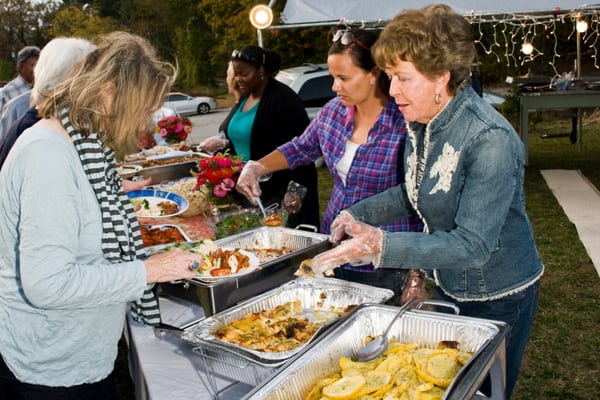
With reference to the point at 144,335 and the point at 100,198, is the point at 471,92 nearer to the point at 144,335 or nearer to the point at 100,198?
the point at 100,198

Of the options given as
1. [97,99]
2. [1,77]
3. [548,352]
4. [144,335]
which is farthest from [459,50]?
[1,77]

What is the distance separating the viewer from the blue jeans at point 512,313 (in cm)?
157

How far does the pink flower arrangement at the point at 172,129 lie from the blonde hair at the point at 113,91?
341 centimetres

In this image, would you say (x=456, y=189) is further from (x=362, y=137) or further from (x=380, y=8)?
(x=380, y=8)

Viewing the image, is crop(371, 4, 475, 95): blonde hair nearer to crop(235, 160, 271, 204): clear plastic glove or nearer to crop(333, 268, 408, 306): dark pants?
crop(333, 268, 408, 306): dark pants

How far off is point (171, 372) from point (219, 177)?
3.96ft

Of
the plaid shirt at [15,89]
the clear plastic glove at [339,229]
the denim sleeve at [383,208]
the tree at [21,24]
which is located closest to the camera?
the clear plastic glove at [339,229]

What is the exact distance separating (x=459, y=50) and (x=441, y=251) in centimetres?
48

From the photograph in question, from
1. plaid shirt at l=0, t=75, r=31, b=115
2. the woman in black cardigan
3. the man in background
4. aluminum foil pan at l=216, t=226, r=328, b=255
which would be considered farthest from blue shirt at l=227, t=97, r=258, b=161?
plaid shirt at l=0, t=75, r=31, b=115

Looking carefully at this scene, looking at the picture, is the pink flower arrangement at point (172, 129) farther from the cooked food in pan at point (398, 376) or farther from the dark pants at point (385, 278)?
the cooked food in pan at point (398, 376)

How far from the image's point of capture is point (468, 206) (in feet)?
4.51

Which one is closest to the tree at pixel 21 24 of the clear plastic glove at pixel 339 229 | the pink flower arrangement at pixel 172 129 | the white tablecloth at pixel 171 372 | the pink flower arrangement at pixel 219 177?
the pink flower arrangement at pixel 172 129

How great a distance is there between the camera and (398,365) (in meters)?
1.33

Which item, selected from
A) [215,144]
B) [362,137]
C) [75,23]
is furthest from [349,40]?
[75,23]
